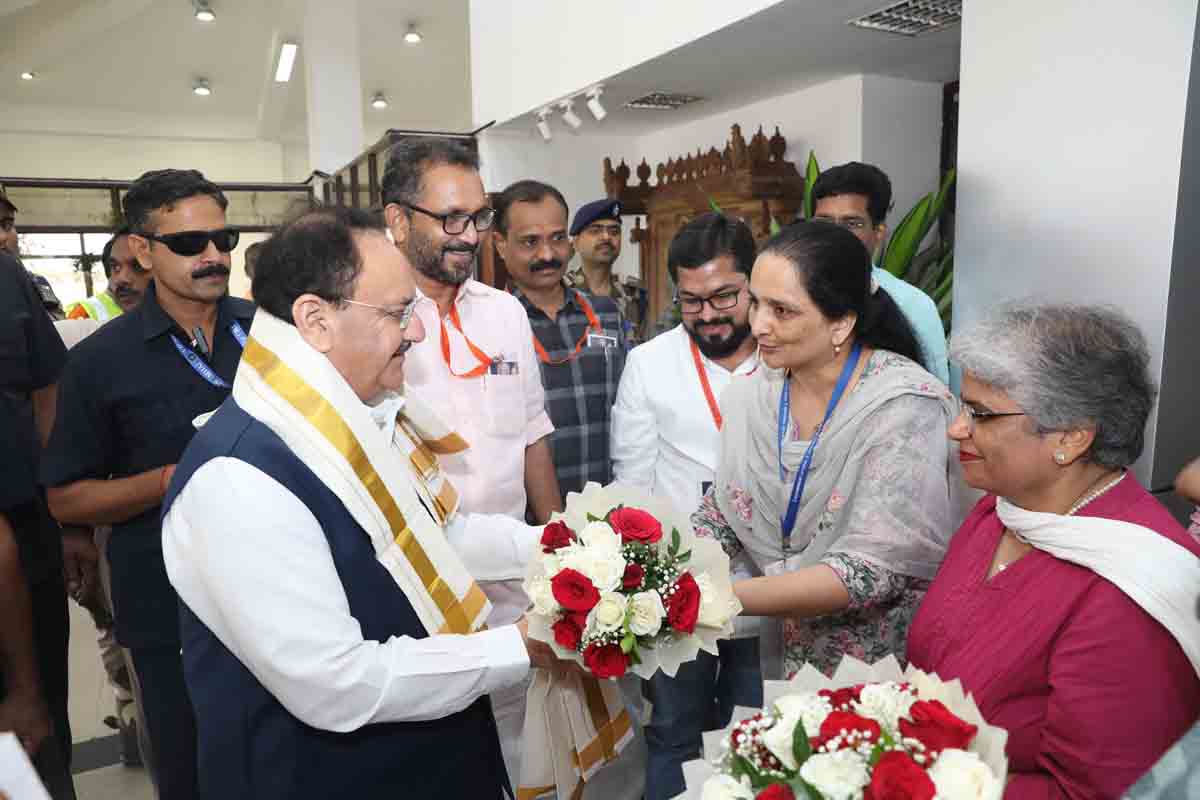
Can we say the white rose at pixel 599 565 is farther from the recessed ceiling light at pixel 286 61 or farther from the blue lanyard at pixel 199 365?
the recessed ceiling light at pixel 286 61

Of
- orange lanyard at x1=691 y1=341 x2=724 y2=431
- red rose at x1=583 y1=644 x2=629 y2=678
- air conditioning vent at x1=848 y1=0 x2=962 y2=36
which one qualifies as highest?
air conditioning vent at x1=848 y1=0 x2=962 y2=36

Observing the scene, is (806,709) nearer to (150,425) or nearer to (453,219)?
(453,219)

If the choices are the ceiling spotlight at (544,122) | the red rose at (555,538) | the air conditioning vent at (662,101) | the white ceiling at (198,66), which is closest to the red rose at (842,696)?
the red rose at (555,538)

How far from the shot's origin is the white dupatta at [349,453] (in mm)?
1333

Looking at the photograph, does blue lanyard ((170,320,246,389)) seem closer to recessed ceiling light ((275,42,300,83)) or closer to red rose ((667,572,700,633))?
red rose ((667,572,700,633))

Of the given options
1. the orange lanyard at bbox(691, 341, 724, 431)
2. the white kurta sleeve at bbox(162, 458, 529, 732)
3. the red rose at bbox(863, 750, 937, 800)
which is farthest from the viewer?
the orange lanyard at bbox(691, 341, 724, 431)

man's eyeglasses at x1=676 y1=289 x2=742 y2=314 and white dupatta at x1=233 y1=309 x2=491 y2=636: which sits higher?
man's eyeglasses at x1=676 y1=289 x2=742 y2=314

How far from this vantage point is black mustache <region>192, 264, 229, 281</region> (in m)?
2.28

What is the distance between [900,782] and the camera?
92 centimetres

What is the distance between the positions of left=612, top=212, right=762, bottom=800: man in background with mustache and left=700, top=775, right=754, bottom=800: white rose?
1.37m

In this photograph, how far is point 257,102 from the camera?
1533cm

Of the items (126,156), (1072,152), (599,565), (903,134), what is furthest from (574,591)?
(126,156)

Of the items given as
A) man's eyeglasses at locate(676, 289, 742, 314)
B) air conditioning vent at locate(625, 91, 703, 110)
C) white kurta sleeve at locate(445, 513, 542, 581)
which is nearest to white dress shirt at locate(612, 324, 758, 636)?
man's eyeglasses at locate(676, 289, 742, 314)

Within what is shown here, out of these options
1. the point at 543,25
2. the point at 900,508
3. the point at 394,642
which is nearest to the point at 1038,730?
the point at 900,508
